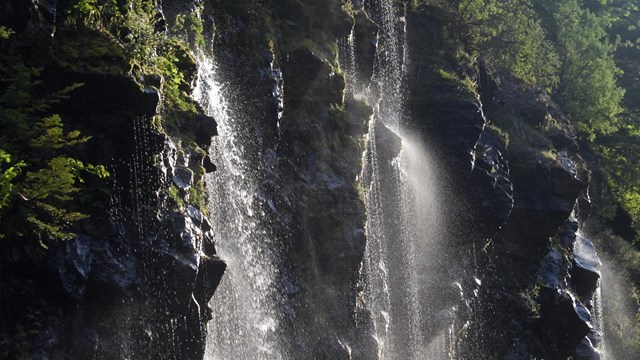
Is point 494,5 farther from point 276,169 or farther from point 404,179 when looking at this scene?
point 276,169

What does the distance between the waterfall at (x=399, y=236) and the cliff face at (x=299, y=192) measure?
1.45ft

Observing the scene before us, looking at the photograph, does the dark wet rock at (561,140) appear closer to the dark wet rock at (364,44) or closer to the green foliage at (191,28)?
the dark wet rock at (364,44)

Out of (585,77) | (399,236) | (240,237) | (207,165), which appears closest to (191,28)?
(207,165)

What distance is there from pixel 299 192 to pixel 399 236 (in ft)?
23.9

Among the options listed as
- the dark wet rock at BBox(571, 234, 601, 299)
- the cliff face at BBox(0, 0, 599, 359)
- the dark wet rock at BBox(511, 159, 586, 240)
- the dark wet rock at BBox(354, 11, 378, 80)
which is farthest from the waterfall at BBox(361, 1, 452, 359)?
the dark wet rock at BBox(571, 234, 601, 299)

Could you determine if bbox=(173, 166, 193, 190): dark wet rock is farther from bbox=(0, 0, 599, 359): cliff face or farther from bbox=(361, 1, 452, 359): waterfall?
bbox=(361, 1, 452, 359): waterfall

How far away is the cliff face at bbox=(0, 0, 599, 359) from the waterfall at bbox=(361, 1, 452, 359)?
44 cm

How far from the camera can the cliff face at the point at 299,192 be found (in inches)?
440

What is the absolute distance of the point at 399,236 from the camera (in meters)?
24.5

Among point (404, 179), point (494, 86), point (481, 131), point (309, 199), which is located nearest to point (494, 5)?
point (494, 86)

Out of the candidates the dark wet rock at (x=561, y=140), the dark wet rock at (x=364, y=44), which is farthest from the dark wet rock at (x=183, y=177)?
the dark wet rock at (x=561, y=140)

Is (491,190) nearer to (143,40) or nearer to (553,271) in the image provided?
(553,271)

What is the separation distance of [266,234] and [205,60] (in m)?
5.01

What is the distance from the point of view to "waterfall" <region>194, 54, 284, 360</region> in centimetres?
1571
